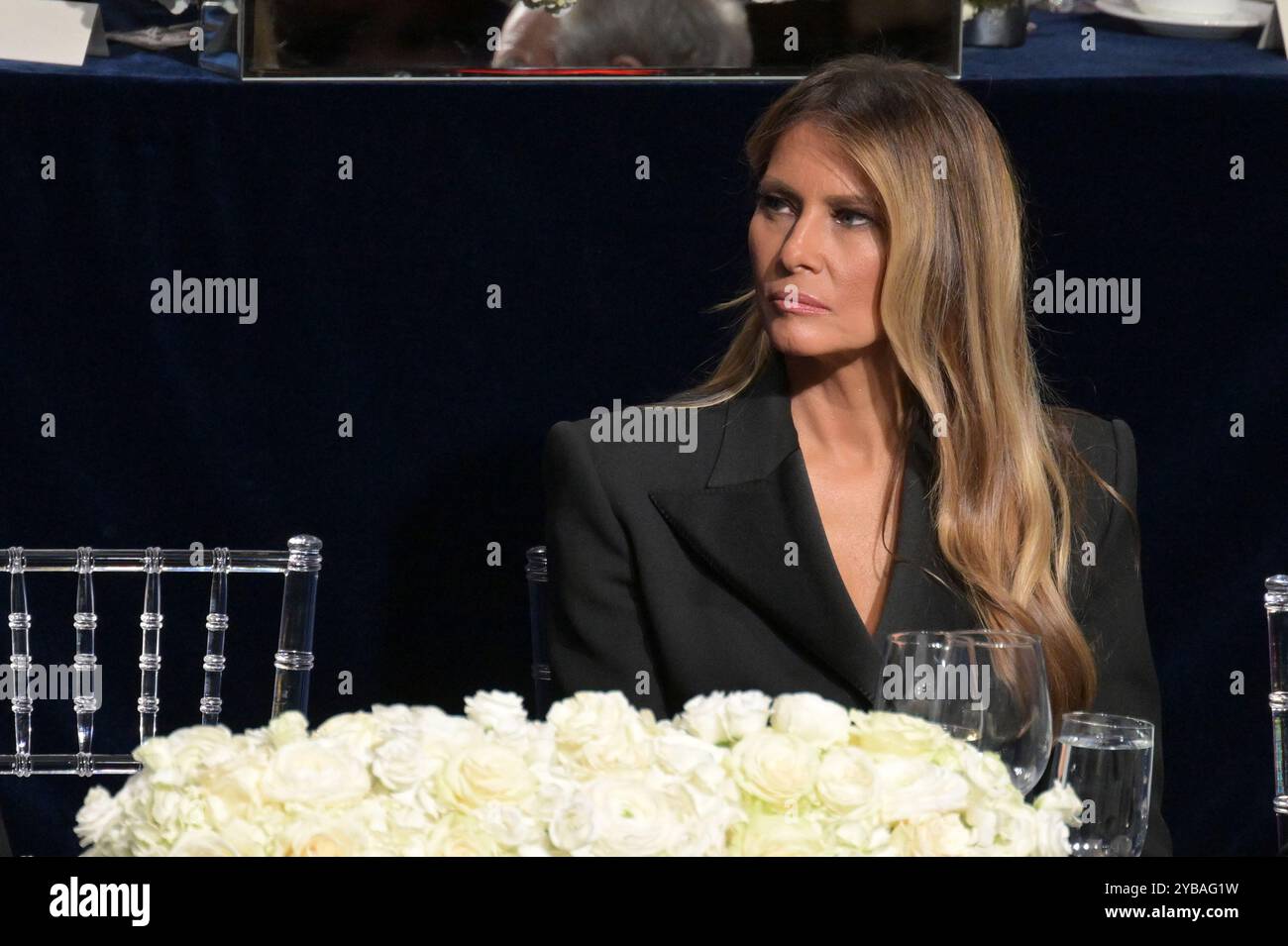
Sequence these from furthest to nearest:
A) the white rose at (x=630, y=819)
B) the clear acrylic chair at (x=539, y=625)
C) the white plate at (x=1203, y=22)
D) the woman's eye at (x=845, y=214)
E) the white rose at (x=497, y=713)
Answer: the white plate at (x=1203, y=22), the clear acrylic chair at (x=539, y=625), the woman's eye at (x=845, y=214), the white rose at (x=497, y=713), the white rose at (x=630, y=819)

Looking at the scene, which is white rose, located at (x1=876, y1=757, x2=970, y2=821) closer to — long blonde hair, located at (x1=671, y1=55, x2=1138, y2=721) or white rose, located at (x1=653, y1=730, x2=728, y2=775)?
white rose, located at (x1=653, y1=730, x2=728, y2=775)

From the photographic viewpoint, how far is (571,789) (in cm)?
84

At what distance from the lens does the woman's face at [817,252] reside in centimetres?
185

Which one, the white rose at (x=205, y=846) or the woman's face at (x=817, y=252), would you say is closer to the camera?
the white rose at (x=205, y=846)

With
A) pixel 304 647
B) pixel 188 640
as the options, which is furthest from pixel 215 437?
pixel 304 647

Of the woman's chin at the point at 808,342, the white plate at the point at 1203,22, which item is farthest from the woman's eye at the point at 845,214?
the white plate at the point at 1203,22

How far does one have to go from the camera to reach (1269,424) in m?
2.45

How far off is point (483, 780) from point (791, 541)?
3.38 feet

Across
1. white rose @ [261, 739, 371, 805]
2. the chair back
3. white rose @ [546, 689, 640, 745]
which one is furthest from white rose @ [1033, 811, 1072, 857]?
the chair back

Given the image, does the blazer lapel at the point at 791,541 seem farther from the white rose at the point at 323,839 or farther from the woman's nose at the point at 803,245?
the white rose at the point at 323,839

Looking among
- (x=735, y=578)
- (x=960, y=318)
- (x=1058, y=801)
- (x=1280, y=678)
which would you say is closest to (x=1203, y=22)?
(x=960, y=318)

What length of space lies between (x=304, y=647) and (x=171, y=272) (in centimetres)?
70

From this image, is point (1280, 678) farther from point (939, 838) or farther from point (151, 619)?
point (151, 619)

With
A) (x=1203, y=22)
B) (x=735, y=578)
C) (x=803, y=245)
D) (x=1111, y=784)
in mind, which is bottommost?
(x=1111, y=784)
